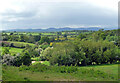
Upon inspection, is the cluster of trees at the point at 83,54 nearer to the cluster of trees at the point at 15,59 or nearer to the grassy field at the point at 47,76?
the cluster of trees at the point at 15,59

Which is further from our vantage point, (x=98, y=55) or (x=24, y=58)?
(x=98, y=55)

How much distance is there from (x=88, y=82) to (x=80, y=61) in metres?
26.6

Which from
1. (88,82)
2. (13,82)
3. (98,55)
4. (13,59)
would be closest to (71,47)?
(98,55)

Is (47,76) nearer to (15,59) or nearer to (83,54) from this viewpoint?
(15,59)

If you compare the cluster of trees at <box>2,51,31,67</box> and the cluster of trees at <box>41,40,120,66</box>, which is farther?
the cluster of trees at <box>41,40,120,66</box>

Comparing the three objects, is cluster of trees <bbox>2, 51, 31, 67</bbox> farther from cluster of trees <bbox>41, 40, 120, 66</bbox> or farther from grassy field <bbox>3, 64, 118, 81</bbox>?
grassy field <bbox>3, 64, 118, 81</bbox>

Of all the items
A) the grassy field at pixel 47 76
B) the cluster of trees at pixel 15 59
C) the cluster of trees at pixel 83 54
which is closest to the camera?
the grassy field at pixel 47 76

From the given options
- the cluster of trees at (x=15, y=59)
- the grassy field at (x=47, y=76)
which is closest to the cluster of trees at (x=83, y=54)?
the cluster of trees at (x=15, y=59)

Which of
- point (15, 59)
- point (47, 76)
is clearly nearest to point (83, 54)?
point (15, 59)

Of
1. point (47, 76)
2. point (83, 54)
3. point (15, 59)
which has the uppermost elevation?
point (47, 76)

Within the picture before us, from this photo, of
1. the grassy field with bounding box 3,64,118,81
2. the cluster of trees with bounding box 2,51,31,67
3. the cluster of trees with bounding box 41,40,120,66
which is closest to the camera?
the grassy field with bounding box 3,64,118,81

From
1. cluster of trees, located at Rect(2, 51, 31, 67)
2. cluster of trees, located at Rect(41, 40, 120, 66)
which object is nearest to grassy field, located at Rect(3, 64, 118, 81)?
cluster of trees, located at Rect(2, 51, 31, 67)

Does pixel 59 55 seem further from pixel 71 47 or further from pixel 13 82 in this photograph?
pixel 13 82

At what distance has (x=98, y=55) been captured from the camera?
40.4 metres
